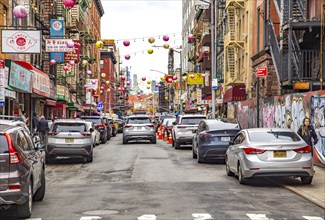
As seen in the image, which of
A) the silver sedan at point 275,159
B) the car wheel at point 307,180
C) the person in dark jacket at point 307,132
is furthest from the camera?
the person in dark jacket at point 307,132

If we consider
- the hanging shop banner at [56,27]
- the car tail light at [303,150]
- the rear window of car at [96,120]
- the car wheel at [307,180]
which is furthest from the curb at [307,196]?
the hanging shop banner at [56,27]

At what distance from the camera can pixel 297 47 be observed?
27.4m

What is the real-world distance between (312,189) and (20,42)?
16843 millimetres

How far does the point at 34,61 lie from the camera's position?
43594mm

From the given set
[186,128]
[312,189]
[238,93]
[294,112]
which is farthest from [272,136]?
[238,93]

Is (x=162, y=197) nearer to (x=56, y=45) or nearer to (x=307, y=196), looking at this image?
(x=307, y=196)

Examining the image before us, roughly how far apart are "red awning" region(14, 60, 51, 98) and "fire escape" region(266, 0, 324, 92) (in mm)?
13876

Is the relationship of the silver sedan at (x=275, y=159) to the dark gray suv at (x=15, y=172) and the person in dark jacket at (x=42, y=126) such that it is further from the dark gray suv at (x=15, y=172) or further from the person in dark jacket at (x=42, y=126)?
the person in dark jacket at (x=42, y=126)

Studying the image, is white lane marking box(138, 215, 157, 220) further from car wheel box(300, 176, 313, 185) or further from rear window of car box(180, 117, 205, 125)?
rear window of car box(180, 117, 205, 125)

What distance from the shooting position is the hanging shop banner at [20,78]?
28.7m

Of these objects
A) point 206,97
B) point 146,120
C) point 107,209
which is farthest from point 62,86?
point 107,209

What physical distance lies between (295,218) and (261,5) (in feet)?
94.5

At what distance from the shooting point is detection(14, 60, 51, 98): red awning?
3491 cm

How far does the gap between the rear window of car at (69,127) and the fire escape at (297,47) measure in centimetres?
911
